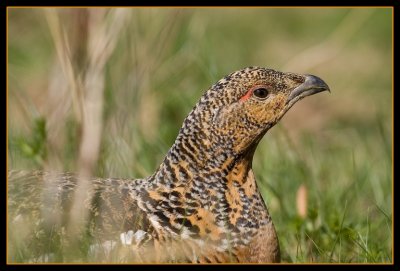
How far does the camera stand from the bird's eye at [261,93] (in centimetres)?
455

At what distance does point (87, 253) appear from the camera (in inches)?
162

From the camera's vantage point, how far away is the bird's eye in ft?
14.9

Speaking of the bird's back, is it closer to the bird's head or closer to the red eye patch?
the bird's head

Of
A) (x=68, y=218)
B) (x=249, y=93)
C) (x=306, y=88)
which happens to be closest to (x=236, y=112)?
(x=249, y=93)

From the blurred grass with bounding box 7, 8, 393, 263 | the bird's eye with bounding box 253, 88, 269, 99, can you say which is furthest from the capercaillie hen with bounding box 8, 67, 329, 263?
the blurred grass with bounding box 7, 8, 393, 263

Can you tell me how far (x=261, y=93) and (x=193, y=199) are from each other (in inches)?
26.0

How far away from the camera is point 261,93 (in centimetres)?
457

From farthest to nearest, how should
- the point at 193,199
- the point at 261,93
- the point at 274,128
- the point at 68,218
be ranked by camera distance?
the point at 274,128 < the point at 261,93 < the point at 193,199 < the point at 68,218

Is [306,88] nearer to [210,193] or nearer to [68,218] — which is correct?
[210,193]

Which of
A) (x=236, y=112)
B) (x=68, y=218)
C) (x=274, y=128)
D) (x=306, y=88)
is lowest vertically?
(x=68, y=218)

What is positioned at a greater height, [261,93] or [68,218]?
[261,93]

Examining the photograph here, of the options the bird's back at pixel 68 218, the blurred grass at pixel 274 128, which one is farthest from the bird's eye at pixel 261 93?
the bird's back at pixel 68 218

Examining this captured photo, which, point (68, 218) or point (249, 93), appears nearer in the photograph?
point (68, 218)

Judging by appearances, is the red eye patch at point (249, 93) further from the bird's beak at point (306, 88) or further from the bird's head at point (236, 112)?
the bird's beak at point (306, 88)
